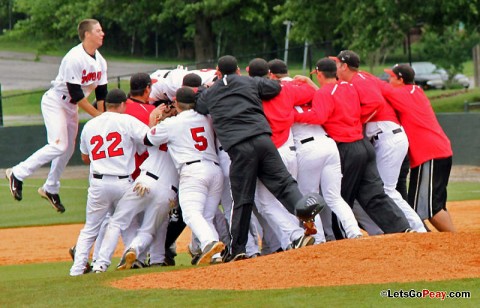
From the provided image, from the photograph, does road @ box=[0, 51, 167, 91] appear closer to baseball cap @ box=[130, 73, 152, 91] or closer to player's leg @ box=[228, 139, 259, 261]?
baseball cap @ box=[130, 73, 152, 91]

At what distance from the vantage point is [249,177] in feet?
32.8

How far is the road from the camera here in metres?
46.4

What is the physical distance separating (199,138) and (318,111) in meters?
1.33

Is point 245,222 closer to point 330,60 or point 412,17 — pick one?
point 330,60

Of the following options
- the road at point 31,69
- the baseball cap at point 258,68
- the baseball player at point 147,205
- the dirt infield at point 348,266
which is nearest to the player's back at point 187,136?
the baseball player at point 147,205

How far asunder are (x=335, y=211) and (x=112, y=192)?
2.39 m

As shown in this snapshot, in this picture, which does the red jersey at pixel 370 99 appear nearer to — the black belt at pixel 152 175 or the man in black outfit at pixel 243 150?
the man in black outfit at pixel 243 150

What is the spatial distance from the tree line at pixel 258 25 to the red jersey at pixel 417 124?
1425cm

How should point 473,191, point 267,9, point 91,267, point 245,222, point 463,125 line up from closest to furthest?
point 245,222
point 91,267
point 473,191
point 463,125
point 267,9

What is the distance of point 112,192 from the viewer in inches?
405

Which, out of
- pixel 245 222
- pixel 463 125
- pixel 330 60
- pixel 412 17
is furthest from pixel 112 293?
pixel 412 17

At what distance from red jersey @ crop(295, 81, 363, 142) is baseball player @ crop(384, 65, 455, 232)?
2.51ft

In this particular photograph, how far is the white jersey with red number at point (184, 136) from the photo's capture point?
10.1 metres

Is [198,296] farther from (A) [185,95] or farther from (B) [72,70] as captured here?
(B) [72,70]
